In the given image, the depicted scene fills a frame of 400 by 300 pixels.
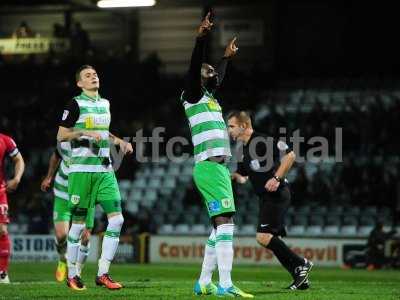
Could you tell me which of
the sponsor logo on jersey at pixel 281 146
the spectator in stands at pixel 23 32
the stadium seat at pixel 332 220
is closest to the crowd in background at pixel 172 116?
the stadium seat at pixel 332 220

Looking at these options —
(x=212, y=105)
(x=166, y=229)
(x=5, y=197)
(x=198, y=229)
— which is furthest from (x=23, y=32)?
(x=212, y=105)

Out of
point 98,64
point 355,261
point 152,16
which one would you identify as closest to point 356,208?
point 355,261

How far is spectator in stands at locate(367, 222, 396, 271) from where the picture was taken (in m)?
24.5

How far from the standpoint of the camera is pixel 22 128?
3412 cm

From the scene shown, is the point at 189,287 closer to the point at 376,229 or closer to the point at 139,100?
the point at 376,229

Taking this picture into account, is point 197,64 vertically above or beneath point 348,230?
above

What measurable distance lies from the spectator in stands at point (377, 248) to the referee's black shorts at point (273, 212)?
425 inches

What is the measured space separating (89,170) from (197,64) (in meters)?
2.78

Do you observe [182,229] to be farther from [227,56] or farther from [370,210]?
[227,56]

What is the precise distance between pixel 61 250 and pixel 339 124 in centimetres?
1580

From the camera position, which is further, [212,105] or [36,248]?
[36,248]

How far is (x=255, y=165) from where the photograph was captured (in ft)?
45.9

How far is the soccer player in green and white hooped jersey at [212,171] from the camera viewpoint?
1180 cm

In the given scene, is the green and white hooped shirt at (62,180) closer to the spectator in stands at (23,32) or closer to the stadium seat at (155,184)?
the stadium seat at (155,184)
